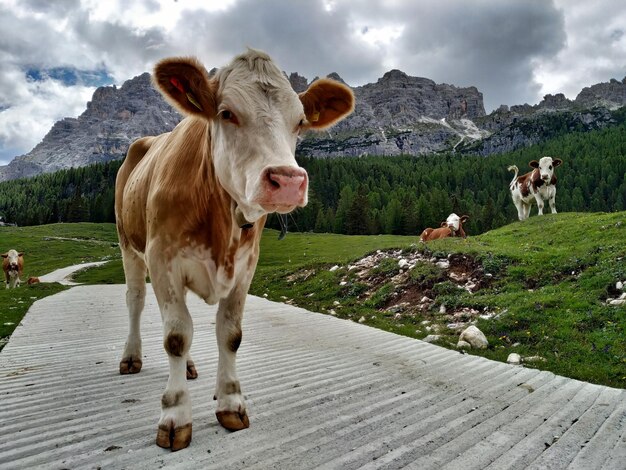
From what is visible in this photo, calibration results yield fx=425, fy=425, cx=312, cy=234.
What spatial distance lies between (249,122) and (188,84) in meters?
0.81

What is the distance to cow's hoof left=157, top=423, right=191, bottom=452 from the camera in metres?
3.69

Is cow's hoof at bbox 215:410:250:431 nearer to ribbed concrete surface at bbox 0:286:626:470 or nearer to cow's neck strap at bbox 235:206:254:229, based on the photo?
ribbed concrete surface at bbox 0:286:626:470

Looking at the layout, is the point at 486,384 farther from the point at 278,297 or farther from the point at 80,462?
the point at 278,297

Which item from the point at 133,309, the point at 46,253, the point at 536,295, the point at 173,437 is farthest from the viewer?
the point at 46,253

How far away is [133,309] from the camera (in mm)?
6324

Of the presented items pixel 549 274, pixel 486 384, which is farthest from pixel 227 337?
pixel 549 274

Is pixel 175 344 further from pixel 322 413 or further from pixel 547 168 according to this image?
pixel 547 168

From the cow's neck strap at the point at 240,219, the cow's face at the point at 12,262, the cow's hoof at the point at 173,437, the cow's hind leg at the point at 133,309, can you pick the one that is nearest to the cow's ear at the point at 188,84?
the cow's neck strap at the point at 240,219

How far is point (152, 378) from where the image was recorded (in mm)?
5762

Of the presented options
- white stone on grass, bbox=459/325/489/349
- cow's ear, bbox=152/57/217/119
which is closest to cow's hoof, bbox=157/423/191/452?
cow's ear, bbox=152/57/217/119

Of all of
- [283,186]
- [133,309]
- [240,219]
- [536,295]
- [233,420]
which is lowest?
[233,420]

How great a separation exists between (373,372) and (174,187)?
13.1 feet

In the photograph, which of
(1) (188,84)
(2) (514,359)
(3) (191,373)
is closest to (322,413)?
(3) (191,373)

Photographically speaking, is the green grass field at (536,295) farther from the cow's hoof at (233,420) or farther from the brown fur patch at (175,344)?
the brown fur patch at (175,344)
